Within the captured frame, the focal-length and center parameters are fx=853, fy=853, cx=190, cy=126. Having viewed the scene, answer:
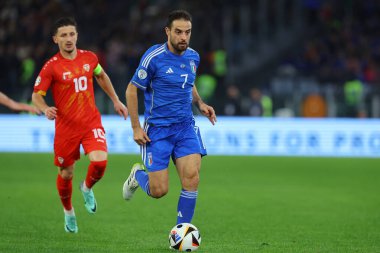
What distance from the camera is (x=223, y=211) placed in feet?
36.7

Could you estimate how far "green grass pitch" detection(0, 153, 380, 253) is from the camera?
8305mm

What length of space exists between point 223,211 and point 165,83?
3399mm

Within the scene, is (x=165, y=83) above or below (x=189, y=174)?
above

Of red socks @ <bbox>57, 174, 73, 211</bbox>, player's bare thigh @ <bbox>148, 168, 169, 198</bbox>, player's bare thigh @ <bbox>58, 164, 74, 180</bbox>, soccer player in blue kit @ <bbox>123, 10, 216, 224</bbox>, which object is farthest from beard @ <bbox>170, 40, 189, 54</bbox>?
red socks @ <bbox>57, 174, 73, 211</bbox>

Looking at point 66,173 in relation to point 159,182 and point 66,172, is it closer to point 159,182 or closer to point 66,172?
point 66,172

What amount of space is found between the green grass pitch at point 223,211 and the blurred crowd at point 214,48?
468 centimetres

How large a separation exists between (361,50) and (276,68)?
8.82ft

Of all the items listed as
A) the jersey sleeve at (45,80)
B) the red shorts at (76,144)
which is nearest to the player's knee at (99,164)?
the red shorts at (76,144)

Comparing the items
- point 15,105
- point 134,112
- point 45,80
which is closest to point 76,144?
point 45,80

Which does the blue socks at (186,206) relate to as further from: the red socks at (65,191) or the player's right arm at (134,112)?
the red socks at (65,191)

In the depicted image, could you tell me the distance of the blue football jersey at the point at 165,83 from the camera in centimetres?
813

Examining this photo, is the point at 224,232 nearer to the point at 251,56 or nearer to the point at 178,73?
the point at 178,73

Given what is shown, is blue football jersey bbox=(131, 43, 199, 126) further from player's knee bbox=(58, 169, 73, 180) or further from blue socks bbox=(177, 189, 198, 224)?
player's knee bbox=(58, 169, 73, 180)

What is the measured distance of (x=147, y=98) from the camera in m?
8.36
